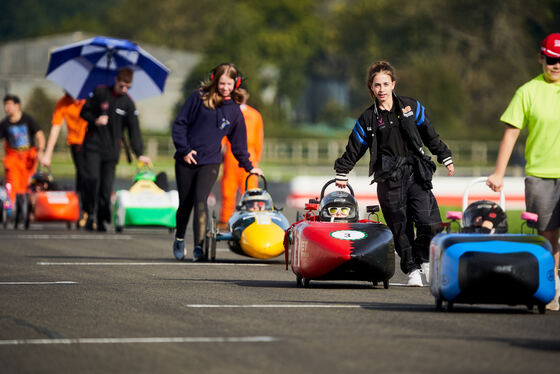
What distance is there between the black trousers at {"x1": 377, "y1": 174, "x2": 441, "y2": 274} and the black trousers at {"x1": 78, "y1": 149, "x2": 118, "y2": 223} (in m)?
8.77

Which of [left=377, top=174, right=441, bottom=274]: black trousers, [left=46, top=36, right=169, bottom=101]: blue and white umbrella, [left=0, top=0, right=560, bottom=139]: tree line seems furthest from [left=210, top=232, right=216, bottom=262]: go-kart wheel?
[left=0, top=0, right=560, bottom=139]: tree line

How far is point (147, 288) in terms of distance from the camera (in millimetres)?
11773

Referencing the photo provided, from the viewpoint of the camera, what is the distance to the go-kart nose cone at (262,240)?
14.5m

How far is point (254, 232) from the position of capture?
14.5 metres

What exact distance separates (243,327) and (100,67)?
1390 centimetres

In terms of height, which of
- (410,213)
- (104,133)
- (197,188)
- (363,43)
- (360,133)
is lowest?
(410,213)

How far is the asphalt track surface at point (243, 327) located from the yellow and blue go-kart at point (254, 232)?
76 centimetres

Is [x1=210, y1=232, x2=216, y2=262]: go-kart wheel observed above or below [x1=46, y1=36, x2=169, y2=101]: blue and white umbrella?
below

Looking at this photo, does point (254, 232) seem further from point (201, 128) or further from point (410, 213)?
point (410, 213)

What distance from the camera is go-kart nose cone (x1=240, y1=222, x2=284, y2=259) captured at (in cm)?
1451

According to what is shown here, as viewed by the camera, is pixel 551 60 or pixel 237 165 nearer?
pixel 551 60

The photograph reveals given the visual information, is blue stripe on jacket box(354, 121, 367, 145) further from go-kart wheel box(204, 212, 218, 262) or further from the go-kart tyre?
go-kart wheel box(204, 212, 218, 262)

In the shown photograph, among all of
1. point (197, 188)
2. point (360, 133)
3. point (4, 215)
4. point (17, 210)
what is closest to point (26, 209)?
point (17, 210)

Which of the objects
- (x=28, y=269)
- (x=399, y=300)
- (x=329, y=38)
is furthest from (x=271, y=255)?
(x=329, y=38)
